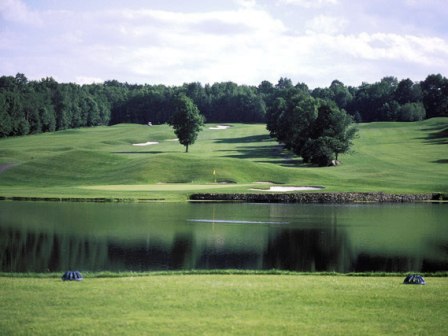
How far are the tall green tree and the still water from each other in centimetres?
4971

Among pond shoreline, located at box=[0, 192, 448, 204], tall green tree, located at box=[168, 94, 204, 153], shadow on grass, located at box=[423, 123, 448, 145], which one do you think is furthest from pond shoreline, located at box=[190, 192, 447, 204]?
shadow on grass, located at box=[423, 123, 448, 145]

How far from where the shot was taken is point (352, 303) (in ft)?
59.3

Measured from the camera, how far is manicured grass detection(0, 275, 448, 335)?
15000 mm

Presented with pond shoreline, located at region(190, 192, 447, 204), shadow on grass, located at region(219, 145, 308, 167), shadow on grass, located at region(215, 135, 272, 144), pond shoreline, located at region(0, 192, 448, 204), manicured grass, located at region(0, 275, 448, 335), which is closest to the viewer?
manicured grass, located at region(0, 275, 448, 335)

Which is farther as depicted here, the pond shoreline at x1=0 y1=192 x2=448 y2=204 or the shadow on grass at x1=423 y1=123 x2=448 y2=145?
the shadow on grass at x1=423 y1=123 x2=448 y2=145

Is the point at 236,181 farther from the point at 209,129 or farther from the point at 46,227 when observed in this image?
the point at 209,129

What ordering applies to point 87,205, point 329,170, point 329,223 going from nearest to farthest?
point 329,223 → point 87,205 → point 329,170

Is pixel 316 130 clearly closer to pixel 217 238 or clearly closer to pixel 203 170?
pixel 203 170

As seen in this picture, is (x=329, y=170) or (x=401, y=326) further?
(x=329, y=170)

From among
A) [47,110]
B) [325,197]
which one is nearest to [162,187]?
[325,197]

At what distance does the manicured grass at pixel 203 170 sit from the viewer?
7294 centimetres

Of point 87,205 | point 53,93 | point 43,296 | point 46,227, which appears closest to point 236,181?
point 87,205

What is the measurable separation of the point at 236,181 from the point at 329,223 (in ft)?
106

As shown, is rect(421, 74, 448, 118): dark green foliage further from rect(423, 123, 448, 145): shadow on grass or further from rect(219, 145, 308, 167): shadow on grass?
rect(219, 145, 308, 167): shadow on grass
